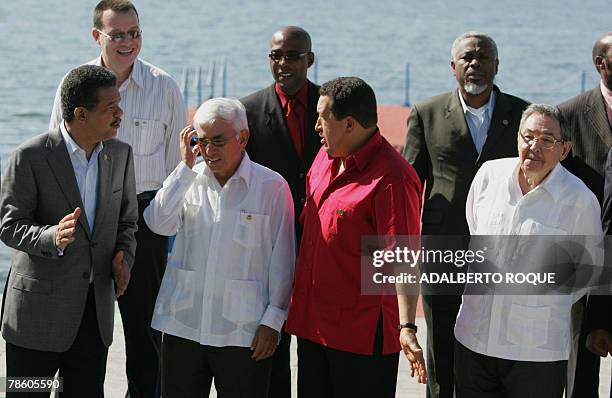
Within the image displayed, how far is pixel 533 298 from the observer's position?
4758 mm

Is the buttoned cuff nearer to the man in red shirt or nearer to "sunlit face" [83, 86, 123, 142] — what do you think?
the man in red shirt

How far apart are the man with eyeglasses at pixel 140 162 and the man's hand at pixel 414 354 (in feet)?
5.82

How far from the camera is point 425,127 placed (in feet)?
19.6

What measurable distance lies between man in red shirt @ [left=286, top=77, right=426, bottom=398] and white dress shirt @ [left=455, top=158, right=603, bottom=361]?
1.11 ft

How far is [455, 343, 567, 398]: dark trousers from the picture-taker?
4.75 m

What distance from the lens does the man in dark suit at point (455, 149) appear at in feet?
19.1

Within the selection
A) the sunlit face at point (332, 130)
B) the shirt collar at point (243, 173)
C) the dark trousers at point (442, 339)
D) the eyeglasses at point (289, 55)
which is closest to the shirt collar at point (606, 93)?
the dark trousers at point (442, 339)

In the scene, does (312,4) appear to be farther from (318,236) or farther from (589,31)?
(318,236)

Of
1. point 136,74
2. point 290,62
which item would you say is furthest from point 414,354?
point 136,74

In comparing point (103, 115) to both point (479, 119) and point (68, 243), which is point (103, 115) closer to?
point (68, 243)

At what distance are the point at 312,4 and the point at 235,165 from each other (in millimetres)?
41313

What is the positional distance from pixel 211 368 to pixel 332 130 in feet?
3.71

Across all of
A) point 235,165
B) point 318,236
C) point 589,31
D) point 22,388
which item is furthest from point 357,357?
point 589,31

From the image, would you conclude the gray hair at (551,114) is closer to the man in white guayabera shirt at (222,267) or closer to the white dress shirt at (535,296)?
the white dress shirt at (535,296)
